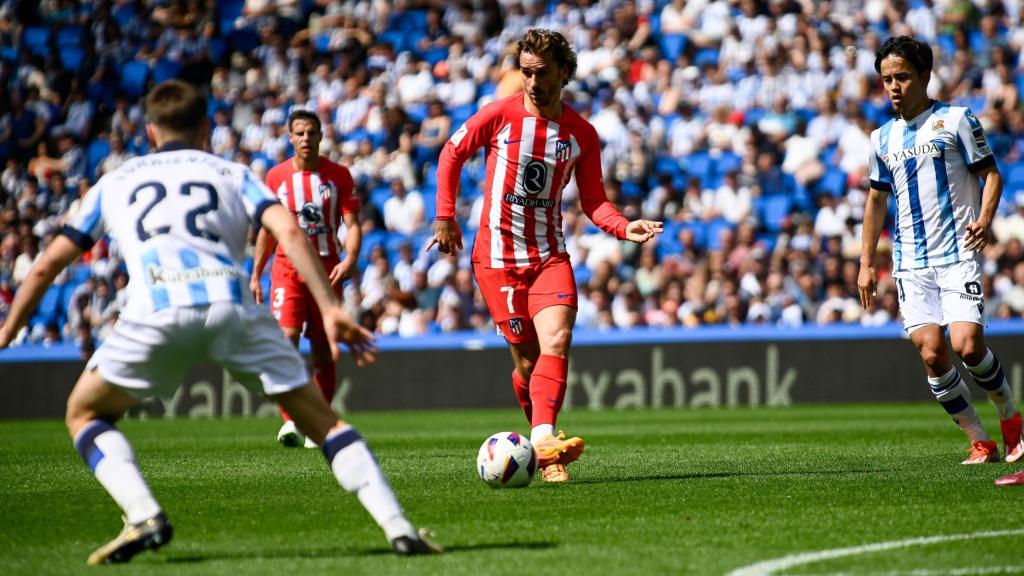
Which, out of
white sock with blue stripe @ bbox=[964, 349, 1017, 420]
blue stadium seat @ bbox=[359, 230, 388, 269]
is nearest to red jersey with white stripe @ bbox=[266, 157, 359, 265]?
white sock with blue stripe @ bbox=[964, 349, 1017, 420]

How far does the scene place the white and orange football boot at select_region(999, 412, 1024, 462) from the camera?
8.70m

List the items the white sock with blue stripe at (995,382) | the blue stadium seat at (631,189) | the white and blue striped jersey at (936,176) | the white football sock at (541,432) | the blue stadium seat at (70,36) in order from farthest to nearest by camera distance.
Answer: the blue stadium seat at (70,36), the blue stadium seat at (631,189), the white sock with blue stripe at (995,382), the white and blue striped jersey at (936,176), the white football sock at (541,432)

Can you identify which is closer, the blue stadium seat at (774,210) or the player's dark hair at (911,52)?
the player's dark hair at (911,52)

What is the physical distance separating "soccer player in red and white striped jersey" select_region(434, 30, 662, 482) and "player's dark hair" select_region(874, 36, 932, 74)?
1.73m

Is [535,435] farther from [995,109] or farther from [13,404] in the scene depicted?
[995,109]

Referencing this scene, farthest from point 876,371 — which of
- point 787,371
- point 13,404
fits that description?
point 13,404

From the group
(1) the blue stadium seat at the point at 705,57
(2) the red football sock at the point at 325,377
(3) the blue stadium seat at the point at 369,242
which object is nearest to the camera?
(2) the red football sock at the point at 325,377

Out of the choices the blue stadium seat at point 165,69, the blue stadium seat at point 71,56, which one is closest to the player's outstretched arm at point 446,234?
the blue stadium seat at point 165,69

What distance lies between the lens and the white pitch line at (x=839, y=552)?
15.3 ft

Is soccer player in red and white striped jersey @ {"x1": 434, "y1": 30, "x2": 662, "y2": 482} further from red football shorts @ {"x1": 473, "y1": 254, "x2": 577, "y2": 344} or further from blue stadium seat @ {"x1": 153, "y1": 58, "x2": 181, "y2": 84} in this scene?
blue stadium seat @ {"x1": 153, "y1": 58, "x2": 181, "y2": 84}

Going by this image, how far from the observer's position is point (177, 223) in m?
5.09

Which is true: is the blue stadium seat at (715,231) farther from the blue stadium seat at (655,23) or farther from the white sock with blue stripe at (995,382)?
the white sock with blue stripe at (995,382)

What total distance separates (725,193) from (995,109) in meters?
3.94

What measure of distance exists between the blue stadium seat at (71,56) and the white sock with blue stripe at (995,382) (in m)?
22.6
